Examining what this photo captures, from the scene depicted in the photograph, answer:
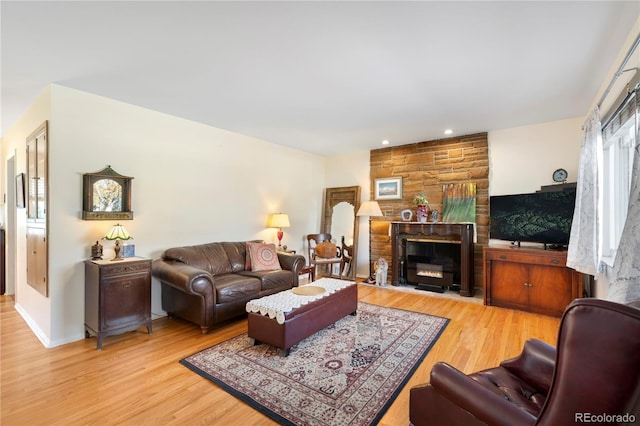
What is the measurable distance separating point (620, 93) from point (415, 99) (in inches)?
65.9

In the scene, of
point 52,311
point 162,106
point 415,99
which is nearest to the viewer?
point 52,311

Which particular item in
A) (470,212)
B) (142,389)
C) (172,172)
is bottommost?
(142,389)

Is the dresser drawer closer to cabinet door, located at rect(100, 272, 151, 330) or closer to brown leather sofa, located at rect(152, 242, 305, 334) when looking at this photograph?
brown leather sofa, located at rect(152, 242, 305, 334)

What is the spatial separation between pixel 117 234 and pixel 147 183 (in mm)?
783

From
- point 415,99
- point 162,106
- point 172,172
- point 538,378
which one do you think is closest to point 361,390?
point 538,378

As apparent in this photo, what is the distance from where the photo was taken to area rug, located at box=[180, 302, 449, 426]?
187 cm

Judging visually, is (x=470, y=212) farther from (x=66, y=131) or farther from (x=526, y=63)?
(x=66, y=131)

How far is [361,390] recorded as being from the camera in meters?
2.07

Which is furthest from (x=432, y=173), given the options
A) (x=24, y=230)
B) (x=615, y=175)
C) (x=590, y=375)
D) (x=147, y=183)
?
(x=24, y=230)

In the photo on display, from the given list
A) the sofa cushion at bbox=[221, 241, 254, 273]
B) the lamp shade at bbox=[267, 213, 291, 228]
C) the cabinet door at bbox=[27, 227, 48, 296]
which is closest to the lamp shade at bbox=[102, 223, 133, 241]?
the cabinet door at bbox=[27, 227, 48, 296]

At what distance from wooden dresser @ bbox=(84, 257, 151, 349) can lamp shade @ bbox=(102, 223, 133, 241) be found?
24 cm

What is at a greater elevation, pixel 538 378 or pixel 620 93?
pixel 620 93

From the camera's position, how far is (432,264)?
16.2 ft

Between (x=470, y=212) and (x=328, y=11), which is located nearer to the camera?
(x=328, y=11)
